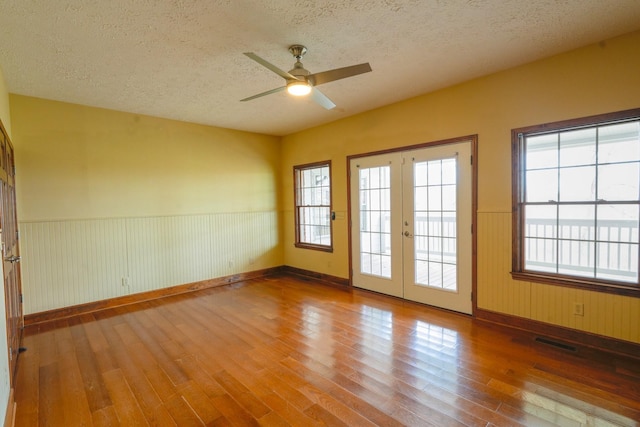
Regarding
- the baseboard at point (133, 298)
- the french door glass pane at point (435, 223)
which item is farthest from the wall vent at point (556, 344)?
the baseboard at point (133, 298)

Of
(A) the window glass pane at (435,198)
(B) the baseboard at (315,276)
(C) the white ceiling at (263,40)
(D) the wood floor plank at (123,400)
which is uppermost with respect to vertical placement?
(C) the white ceiling at (263,40)

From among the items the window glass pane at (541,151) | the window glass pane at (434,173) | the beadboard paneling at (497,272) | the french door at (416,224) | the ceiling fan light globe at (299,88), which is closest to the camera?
the ceiling fan light globe at (299,88)

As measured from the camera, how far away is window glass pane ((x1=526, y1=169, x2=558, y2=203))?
313 centimetres

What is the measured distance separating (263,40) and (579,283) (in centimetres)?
363

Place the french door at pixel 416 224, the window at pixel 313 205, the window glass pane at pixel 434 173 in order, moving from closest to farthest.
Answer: the french door at pixel 416 224 < the window glass pane at pixel 434 173 < the window at pixel 313 205

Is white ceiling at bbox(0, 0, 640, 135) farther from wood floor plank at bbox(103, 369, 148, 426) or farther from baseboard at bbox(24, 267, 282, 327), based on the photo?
wood floor plank at bbox(103, 369, 148, 426)

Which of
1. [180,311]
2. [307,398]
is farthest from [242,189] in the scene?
[307,398]

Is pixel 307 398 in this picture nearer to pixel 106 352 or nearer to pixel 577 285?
pixel 106 352

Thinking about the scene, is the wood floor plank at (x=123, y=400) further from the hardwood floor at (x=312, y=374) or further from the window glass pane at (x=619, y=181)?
the window glass pane at (x=619, y=181)

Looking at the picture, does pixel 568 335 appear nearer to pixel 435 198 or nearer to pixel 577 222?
pixel 577 222

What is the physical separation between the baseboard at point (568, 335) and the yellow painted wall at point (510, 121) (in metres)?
0.06

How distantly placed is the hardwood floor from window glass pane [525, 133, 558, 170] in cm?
177

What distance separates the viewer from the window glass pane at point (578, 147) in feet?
9.55

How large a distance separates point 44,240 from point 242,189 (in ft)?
9.40
